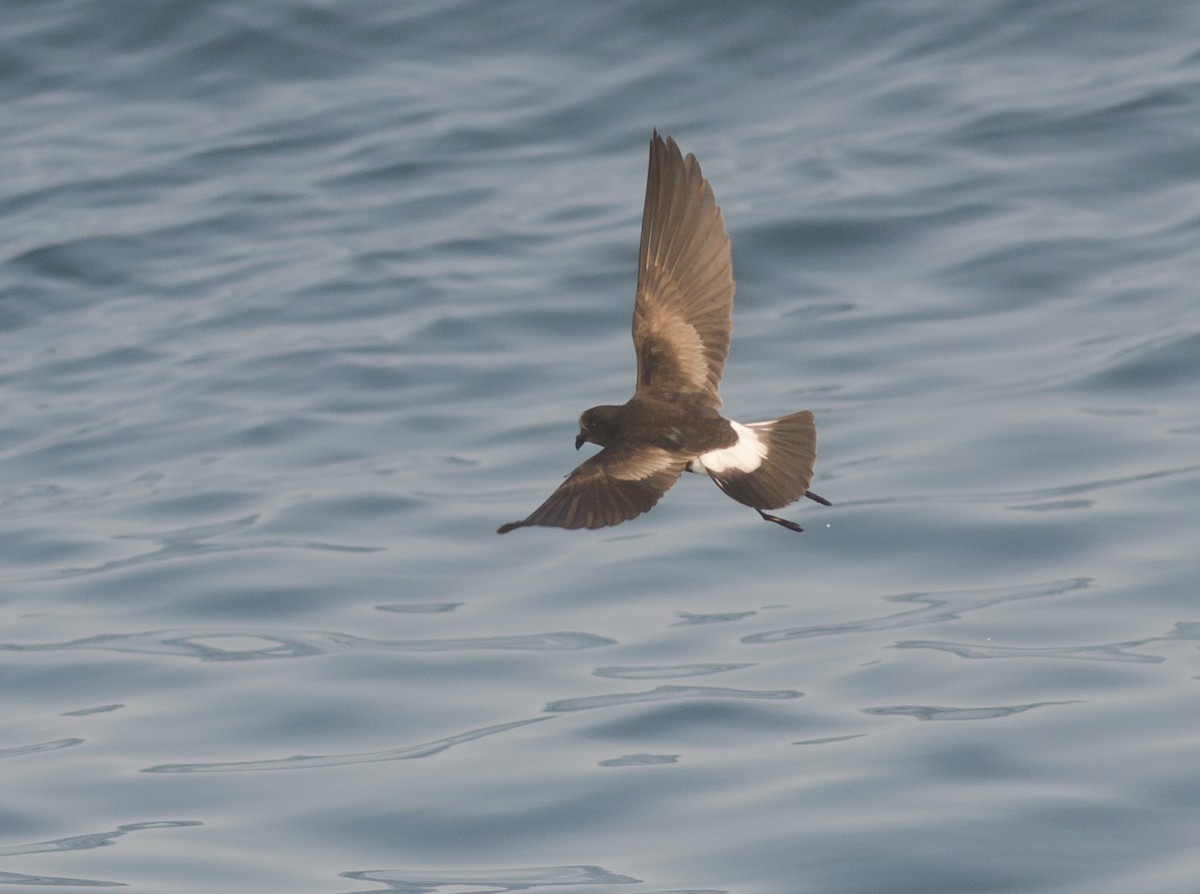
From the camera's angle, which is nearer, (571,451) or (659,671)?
(659,671)

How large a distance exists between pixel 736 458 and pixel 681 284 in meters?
0.95

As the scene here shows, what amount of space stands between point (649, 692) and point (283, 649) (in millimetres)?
1859

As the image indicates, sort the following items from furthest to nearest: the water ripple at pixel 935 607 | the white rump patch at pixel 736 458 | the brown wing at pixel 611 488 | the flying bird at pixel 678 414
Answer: the water ripple at pixel 935 607 → the white rump patch at pixel 736 458 → the flying bird at pixel 678 414 → the brown wing at pixel 611 488

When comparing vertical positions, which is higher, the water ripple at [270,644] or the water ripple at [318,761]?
the water ripple at [270,644]

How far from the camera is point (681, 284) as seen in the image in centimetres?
614

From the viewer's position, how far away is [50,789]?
26.8 ft

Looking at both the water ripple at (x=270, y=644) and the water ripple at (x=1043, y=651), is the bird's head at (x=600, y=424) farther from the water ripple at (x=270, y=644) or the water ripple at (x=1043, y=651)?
the water ripple at (x=1043, y=651)

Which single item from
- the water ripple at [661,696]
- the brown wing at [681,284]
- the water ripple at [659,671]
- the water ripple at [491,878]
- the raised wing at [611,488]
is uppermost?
the brown wing at [681,284]

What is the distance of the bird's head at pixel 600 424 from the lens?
546 centimetres

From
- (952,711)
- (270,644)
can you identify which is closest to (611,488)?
(952,711)

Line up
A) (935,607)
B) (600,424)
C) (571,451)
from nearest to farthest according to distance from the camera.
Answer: (600,424), (935,607), (571,451)

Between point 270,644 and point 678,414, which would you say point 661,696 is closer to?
point 270,644

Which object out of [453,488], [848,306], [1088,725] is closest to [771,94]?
[848,306]

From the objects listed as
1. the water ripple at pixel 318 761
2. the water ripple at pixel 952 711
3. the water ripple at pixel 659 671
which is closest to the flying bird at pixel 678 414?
the water ripple at pixel 952 711
